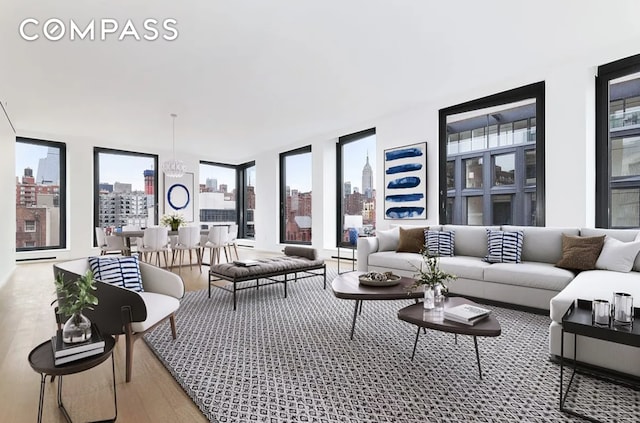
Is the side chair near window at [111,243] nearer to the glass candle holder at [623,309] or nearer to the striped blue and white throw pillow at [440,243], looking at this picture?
the striped blue and white throw pillow at [440,243]

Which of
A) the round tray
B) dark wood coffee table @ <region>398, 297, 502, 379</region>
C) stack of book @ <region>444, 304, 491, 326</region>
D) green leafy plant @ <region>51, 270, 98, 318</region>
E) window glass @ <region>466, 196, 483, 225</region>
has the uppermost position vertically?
window glass @ <region>466, 196, 483, 225</region>

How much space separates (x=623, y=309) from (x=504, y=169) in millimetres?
3498

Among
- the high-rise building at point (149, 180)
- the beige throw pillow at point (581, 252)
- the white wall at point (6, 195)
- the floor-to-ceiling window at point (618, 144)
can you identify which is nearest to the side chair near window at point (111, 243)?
the white wall at point (6, 195)

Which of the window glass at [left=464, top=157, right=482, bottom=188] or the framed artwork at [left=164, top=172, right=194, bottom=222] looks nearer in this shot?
the window glass at [left=464, top=157, right=482, bottom=188]

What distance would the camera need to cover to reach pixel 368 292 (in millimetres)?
2770

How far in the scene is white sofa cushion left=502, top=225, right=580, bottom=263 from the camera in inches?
147

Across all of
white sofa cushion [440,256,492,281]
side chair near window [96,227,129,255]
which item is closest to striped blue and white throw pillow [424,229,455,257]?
white sofa cushion [440,256,492,281]

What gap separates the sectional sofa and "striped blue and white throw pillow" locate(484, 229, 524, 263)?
10 cm

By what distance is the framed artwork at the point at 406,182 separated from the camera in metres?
5.70

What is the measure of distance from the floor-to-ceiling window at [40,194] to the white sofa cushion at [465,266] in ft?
26.2

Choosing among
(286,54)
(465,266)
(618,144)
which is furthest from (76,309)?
(618,144)

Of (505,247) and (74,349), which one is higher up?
(505,247)

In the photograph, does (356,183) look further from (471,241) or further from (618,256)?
(618,256)

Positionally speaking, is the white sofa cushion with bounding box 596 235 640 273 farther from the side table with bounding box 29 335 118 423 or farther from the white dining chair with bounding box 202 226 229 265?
the white dining chair with bounding box 202 226 229 265
